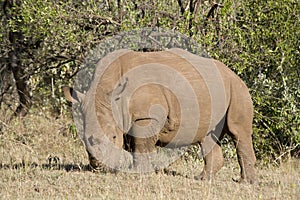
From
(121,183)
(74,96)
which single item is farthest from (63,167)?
(121,183)

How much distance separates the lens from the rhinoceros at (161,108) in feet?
29.6

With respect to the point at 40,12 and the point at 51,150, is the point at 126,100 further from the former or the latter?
the point at 51,150

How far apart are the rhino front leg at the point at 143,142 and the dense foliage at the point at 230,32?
2846 mm

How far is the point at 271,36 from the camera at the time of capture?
12.2m

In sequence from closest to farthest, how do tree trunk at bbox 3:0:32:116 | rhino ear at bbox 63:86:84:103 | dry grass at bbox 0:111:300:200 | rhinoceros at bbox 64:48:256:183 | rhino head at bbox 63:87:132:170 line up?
1. dry grass at bbox 0:111:300:200
2. rhino head at bbox 63:87:132:170
3. rhinoceros at bbox 64:48:256:183
4. rhino ear at bbox 63:86:84:103
5. tree trunk at bbox 3:0:32:116

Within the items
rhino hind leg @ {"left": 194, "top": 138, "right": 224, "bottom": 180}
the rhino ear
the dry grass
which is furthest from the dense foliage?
the rhino ear

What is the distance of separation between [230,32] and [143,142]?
139 inches

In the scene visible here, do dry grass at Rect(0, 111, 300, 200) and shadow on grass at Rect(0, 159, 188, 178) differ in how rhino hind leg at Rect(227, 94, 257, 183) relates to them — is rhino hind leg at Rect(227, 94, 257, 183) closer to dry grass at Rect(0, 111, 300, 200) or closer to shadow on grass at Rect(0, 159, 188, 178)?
dry grass at Rect(0, 111, 300, 200)

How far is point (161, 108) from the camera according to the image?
930 cm

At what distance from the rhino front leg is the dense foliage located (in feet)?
9.34

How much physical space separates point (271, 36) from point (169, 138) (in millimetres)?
3647

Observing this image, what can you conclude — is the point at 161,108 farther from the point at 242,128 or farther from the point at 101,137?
the point at 242,128

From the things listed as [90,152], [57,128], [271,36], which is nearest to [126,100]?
[90,152]

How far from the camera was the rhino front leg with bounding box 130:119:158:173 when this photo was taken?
30.0 feet
